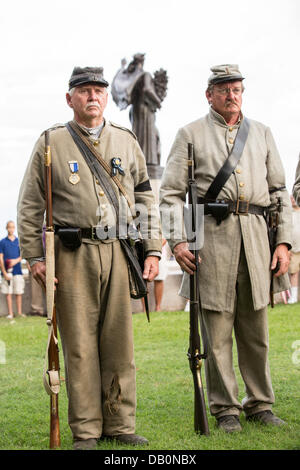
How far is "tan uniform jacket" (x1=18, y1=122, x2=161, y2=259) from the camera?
14.7ft

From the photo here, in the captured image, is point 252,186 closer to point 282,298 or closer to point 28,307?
point 282,298

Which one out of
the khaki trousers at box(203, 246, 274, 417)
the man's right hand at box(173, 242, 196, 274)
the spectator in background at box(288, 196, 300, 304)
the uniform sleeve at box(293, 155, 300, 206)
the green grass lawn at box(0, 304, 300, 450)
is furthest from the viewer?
the spectator in background at box(288, 196, 300, 304)

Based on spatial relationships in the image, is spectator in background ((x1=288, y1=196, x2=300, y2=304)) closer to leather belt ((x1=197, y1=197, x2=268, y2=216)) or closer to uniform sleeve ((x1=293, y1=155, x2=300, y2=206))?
uniform sleeve ((x1=293, y1=155, x2=300, y2=206))

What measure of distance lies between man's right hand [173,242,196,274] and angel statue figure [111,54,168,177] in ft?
33.9

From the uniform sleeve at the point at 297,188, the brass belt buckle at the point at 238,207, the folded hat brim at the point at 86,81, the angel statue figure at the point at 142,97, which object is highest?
the angel statue figure at the point at 142,97

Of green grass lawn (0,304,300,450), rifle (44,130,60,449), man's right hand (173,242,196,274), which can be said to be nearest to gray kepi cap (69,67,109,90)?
rifle (44,130,60,449)

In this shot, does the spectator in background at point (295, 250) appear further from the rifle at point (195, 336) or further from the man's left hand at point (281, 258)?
the rifle at point (195, 336)

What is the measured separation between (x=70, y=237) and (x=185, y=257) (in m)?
0.88

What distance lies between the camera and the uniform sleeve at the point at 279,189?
16.8 feet

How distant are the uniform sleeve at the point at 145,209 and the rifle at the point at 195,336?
0.25m

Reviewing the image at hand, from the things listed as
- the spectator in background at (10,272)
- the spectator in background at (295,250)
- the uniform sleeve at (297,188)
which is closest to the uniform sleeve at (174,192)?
the uniform sleeve at (297,188)

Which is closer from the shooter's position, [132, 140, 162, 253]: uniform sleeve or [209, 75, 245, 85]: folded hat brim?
[132, 140, 162, 253]: uniform sleeve

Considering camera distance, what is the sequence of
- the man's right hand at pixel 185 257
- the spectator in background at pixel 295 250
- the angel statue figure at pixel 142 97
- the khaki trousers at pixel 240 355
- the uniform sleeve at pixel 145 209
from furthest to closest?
the angel statue figure at pixel 142 97 → the spectator in background at pixel 295 250 → the khaki trousers at pixel 240 355 → the man's right hand at pixel 185 257 → the uniform sleeve at pixel 145 209

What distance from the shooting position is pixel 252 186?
500 centimetres
